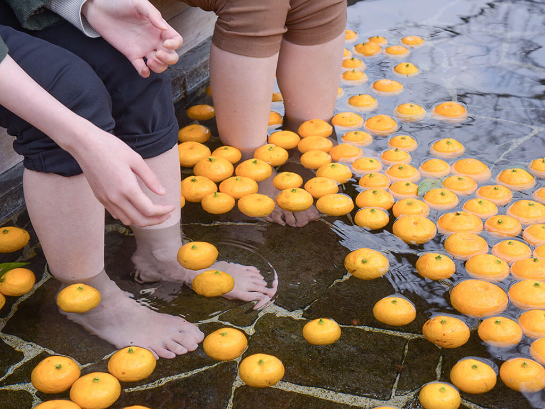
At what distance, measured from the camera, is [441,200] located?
2.51 metres

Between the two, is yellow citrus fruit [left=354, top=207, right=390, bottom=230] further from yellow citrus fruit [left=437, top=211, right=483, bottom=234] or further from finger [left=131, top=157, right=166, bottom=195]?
finger [left=131, top=157, right=166, bottom=195]

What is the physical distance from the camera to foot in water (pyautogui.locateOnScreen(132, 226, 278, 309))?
85.2 inches

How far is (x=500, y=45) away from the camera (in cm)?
405

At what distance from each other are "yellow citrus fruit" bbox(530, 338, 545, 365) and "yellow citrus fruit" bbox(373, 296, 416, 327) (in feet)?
1.27

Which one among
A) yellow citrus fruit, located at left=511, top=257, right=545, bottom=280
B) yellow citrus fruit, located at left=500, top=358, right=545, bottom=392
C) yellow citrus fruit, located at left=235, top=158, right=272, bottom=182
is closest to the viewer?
yellow citrus fruit, located at left=500, top=358, right=545, bottom=392

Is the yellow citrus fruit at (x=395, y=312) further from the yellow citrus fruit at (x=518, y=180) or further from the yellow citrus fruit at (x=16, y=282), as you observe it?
the yellow citrus fruit at (x=16, y=282)

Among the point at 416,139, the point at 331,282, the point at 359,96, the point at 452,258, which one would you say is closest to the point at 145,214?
the point at 331,282

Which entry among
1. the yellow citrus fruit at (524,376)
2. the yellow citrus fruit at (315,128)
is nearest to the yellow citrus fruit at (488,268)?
the yellow citrus fruit at (524,376)

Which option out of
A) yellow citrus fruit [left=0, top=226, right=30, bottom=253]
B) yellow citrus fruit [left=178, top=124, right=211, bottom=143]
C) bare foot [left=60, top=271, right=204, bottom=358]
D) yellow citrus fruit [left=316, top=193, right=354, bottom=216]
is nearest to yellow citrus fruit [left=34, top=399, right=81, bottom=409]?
bare foot [left=60, top=271, right=204, bottom=358]

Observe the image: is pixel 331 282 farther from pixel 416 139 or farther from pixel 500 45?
pixel 500 45

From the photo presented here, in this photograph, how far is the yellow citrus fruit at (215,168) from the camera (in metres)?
2.71

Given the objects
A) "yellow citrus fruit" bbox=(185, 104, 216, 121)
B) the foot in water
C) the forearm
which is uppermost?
the forearm

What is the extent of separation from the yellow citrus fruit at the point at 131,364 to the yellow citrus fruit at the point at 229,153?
1180 millimetres

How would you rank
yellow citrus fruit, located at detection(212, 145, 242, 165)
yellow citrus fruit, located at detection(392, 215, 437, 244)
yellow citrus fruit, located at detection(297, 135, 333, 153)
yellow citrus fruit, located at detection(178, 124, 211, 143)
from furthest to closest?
yellow citrus fruit, located at detection(178, 124, 211, 143) → yellow citrus fruit, located at detection(297, 135, 333, 153) → yellow citrus fruit, located at detection(212, 145, 242, 165) → yellow citrus fruit, located at detection(392, 215, 437, 244)
